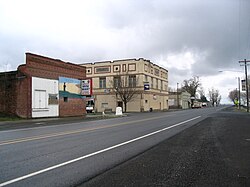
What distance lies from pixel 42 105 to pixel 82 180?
27165 millimetres

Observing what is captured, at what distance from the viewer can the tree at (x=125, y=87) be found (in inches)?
2264

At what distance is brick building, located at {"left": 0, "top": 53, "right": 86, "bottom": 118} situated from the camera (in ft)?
95.5

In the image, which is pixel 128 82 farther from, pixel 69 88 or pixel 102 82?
pixel 69 88

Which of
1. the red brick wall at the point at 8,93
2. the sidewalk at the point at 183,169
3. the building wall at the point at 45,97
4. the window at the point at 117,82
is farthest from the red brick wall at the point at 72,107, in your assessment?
the sidewalk at the point at 183,169

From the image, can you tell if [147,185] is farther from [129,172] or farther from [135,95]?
[135,95]

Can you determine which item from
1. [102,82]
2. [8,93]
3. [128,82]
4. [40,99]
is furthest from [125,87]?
[8,93]

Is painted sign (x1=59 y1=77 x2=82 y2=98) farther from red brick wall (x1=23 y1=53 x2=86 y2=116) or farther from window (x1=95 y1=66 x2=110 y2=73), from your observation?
window (x1=95 y1=66 x2=110 y2=73)

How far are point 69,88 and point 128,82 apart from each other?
25.7 metres

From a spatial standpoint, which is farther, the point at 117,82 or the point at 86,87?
the point at 117,82

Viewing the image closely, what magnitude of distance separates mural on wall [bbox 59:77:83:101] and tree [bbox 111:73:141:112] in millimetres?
20422

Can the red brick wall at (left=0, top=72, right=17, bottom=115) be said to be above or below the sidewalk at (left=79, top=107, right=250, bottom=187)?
above

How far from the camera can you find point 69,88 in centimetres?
3569

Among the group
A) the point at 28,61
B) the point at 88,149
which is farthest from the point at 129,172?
the point at 28,61

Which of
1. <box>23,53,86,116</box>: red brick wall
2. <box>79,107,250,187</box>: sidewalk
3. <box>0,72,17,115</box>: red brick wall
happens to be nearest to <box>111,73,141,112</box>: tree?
<box>23,53,86,116</box>: red brick wall
